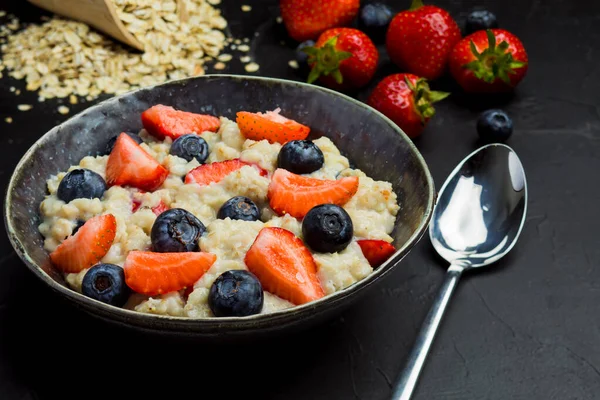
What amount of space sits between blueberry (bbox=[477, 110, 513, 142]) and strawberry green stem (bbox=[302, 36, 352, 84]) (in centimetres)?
58

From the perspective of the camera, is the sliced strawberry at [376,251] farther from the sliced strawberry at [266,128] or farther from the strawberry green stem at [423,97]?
the strawberry green stem at [423,97]

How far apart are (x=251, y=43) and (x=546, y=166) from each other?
1.43 m

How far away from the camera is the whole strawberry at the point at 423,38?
10.1 feet

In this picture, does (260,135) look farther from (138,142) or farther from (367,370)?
(367,370)

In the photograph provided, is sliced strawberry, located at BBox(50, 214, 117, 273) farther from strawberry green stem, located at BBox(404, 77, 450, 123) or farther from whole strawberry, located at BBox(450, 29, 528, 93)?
whole strawberry, located at BBox(450, 29, 528, 93)

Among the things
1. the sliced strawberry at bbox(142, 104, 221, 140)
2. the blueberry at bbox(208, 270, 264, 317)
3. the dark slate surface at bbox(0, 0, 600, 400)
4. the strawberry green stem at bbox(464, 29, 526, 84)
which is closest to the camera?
the blueberry at bbox(208, 270, 264, 317)

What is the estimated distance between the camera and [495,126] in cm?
281

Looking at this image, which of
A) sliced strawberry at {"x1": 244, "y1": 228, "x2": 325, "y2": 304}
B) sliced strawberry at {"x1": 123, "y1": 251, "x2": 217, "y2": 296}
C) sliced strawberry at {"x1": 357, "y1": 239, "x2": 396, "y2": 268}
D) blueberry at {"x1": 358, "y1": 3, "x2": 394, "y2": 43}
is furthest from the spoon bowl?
blueberry at {"x1": 358, "y1": 3, "x2": 394, "y2": 43}

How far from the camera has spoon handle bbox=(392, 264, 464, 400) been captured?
6.14 feet

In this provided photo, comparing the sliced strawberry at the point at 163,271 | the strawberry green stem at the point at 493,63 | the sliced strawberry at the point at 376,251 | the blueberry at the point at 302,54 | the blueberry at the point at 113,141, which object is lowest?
the blueberry at the point at 302,54

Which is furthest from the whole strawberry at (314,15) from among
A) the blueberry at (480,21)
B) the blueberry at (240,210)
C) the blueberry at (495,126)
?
the blueberry at (240,210)

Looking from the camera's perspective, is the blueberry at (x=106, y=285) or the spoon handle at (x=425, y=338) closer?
the blueberry at (x=106, y=285)

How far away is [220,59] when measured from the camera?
10.8 ft

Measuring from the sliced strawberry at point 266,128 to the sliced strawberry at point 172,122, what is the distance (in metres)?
0.14
